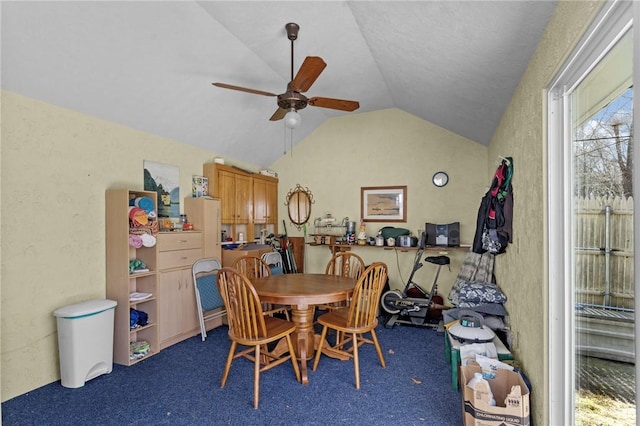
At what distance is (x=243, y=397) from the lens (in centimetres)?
249

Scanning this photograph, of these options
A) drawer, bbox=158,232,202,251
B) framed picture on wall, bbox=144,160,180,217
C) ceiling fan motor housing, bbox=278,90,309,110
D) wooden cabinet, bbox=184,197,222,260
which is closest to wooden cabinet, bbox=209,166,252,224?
wooden cabinet, bbox=184,197,222,260

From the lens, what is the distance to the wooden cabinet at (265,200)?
5.29 meters

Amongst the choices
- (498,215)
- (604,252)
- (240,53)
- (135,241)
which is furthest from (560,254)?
(135,241)

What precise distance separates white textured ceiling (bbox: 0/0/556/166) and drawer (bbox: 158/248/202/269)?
1.34 m

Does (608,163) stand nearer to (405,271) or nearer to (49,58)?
(49,58)

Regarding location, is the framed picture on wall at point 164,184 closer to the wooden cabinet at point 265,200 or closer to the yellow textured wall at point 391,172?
the wooden cabinet at point 265,200

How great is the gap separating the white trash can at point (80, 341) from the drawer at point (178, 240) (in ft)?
2.70

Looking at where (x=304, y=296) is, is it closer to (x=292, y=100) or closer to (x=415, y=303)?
(x=292, y=100)

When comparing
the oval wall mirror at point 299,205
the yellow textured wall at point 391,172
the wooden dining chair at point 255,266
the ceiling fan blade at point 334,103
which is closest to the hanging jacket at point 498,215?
the ceiling fan blade at point 334,103

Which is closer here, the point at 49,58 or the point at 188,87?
the point at 49,58

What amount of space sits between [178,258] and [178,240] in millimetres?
199

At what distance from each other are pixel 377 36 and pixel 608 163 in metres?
2.00

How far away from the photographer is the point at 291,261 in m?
5.30

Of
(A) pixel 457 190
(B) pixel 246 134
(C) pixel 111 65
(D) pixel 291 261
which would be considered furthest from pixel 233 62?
(A) pixel 457 190
